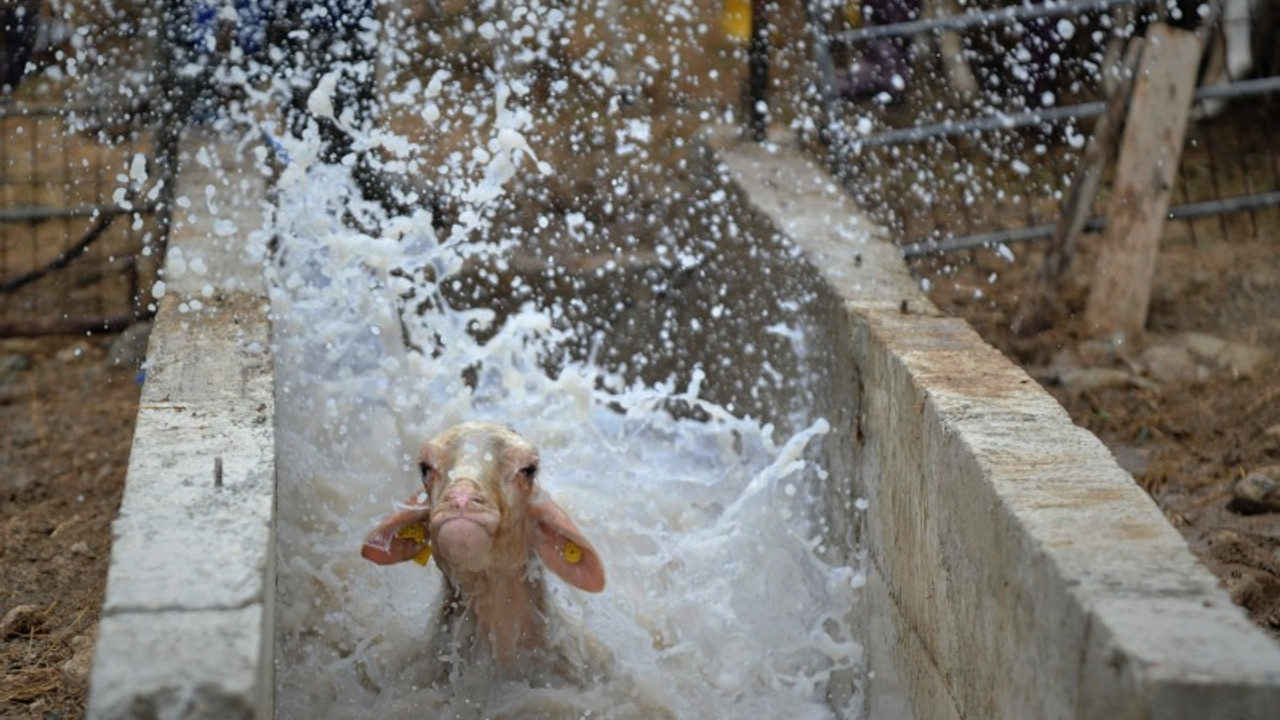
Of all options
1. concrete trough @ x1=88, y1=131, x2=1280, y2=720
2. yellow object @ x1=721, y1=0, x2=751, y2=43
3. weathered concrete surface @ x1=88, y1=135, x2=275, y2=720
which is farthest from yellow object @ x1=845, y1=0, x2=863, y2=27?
weathered concrete surface @ x1=88, y1=135, x2=275, y2=720

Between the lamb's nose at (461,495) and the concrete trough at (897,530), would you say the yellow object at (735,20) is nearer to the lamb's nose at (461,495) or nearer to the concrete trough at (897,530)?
the concrete trough at (897,530)

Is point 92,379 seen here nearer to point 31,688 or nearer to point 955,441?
point 31,688

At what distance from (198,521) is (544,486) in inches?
88.3

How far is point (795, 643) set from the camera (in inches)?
197

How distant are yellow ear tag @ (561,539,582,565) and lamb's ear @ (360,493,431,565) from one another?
0.37 metres

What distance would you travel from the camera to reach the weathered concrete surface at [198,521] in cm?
270

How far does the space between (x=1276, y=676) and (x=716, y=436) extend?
3859mm

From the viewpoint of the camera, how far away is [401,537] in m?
4.15

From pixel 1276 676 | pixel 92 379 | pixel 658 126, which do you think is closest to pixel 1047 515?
pixel 1276 676

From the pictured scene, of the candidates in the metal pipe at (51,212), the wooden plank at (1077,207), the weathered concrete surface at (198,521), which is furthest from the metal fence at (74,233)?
the wooden plank at (1077,207)

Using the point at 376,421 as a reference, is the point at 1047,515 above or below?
above

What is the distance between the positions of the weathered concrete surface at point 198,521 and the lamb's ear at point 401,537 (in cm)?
40

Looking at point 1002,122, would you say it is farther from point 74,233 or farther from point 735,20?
point 74,233

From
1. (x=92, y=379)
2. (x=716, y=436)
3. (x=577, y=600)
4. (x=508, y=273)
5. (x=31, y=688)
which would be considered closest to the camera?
(x=31, y=688)
